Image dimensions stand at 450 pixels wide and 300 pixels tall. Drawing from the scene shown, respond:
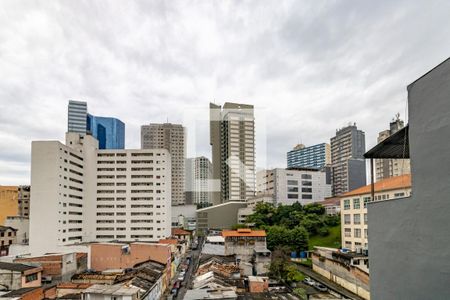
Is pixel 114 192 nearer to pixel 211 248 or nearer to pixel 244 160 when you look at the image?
pixel 211 248

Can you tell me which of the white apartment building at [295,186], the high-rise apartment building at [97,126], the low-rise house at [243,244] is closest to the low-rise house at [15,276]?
the low-rise house at [243,244]

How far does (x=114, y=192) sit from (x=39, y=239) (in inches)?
376

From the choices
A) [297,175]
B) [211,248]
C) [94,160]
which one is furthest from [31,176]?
[297,175]

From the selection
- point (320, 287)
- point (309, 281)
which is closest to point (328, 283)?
point (309, 281)

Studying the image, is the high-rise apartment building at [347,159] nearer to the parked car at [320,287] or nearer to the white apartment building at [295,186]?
the white apartment building at [295,186]

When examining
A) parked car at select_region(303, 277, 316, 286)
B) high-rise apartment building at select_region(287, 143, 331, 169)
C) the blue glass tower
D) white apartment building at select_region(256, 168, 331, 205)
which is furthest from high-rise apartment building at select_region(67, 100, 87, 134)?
parked car at select_region(303, 277, 316, 286)

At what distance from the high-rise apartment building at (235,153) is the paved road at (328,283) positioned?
3285 centimetres

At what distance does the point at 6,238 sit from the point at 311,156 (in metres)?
72.5

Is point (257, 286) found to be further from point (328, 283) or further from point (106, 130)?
point (106, 130)

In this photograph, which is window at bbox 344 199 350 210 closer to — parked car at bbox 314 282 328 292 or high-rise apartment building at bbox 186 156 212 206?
parked car at bbox 314 282 328 292

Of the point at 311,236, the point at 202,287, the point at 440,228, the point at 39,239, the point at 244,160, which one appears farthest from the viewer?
the point at 244,160

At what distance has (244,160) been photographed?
194ft

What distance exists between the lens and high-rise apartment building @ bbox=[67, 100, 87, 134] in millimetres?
71562

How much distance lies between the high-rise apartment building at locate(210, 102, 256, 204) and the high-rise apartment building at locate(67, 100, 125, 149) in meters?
27.5
